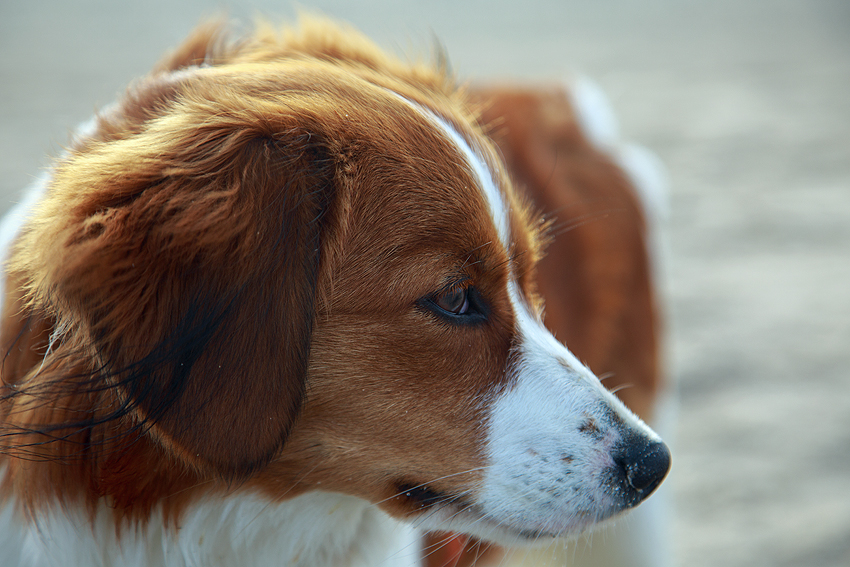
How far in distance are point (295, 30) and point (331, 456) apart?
4.53ft

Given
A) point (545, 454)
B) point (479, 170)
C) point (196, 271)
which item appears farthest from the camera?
point (479, 170)

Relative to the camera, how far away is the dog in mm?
1563

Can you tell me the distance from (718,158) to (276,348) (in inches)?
296

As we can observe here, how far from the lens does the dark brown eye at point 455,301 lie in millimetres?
1758

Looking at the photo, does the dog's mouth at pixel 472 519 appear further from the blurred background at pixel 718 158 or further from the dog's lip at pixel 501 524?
the blurred background at pixel 718 158

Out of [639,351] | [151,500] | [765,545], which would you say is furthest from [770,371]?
[151,500]

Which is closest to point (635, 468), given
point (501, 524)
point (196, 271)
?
point (501, 524)

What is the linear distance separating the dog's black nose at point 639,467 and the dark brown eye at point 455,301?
50cm

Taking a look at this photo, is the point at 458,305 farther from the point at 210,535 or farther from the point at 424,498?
the point at 210,535

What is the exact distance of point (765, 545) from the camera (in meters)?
3.64

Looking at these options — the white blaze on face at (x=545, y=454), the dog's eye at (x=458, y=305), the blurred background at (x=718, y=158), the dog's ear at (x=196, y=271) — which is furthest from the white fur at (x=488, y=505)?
the blurred background at (x=718, y=158)

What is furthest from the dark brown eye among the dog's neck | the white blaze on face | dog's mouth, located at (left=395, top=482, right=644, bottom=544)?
the dog's neck

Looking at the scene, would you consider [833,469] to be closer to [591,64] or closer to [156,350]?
[156,350]

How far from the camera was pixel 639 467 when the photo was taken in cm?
182
